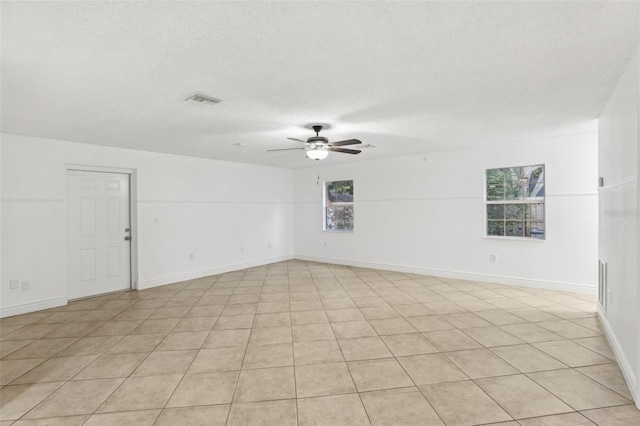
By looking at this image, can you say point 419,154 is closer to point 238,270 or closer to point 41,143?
point 238,270

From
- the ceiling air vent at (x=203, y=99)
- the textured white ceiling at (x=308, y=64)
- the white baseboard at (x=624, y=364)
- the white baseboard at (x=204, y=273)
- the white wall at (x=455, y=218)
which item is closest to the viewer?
the textured white ceiling at (x=308, y=64)

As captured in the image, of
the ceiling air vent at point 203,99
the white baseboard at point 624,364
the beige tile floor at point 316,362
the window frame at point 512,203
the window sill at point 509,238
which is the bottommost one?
the beige tile floor at point 316,362

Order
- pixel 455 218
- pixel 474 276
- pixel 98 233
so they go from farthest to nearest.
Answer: pixel 455 218
pixel 474 276
pixel 98 233

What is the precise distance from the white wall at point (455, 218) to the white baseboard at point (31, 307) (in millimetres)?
5064

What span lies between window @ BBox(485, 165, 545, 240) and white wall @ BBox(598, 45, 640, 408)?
192 centimetres

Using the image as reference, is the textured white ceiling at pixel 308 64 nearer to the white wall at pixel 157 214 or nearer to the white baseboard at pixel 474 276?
the white wall at pixel 157 214

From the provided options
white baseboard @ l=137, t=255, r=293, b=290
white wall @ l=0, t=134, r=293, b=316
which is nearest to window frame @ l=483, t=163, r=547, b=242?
white wall @ l=0, t=134, r=293, b=316

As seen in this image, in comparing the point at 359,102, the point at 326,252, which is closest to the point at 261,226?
the point at 326,252

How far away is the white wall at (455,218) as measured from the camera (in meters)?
4.93

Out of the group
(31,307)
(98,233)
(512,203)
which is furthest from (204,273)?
(512,203)

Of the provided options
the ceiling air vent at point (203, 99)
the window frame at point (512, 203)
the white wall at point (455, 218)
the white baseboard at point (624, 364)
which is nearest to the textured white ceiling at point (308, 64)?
the ceiling air vent at point (203, 99)

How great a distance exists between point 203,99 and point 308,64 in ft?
4.09

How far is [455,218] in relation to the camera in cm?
606

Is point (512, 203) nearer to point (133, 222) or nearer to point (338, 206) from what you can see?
point (338, 206)
